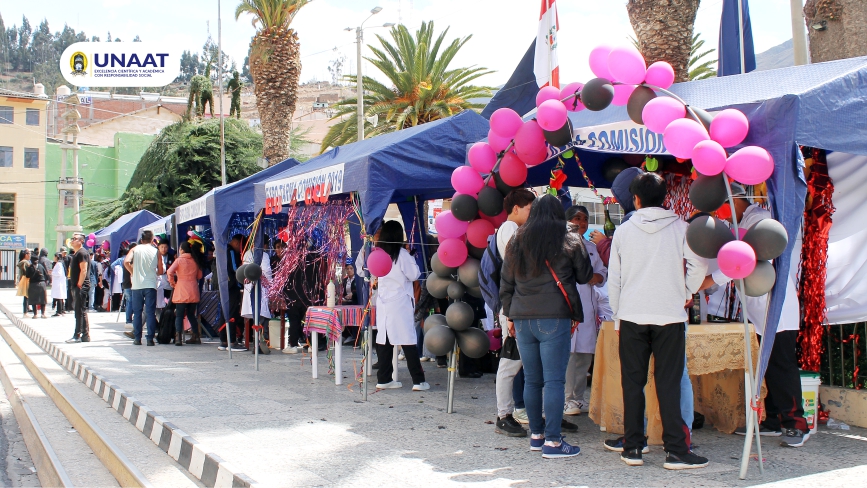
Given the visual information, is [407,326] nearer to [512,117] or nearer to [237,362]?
[512,117]

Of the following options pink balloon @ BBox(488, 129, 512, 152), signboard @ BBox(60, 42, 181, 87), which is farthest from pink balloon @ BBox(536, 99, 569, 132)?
signboard @ BBox(60, 42, 181, 87)

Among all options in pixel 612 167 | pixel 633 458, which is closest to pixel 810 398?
pixel 633 458

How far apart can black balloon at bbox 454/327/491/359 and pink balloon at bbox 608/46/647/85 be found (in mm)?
2549

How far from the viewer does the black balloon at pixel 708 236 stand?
14.6 feet

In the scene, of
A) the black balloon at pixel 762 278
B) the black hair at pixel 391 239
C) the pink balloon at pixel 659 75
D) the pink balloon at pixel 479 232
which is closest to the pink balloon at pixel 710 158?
the black balloon at pixel 762 278

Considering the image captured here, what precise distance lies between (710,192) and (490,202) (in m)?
2.30

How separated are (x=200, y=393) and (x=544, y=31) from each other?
5.91m

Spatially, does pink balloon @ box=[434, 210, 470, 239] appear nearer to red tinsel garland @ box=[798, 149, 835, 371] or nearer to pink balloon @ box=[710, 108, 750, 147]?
pink balloon @ box=[710, 108, 750, 147]

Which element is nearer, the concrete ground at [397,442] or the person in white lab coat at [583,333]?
the concrete ground at [397,442]

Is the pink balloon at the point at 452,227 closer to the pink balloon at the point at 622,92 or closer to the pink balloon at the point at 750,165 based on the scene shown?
the pink balloon at the point at 622,92

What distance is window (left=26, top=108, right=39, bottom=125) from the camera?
163 ft

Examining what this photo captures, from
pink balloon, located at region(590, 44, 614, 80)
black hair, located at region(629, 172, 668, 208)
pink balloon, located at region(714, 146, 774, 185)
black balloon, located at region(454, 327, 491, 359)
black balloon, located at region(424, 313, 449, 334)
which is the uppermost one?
pink balloon, located at region(590, 44, 614, 80)

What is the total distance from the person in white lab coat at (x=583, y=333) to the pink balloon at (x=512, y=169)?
600 mm

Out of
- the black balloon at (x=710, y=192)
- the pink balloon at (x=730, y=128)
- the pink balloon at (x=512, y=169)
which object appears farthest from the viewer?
the pink balloon at (x=512, y=169)
